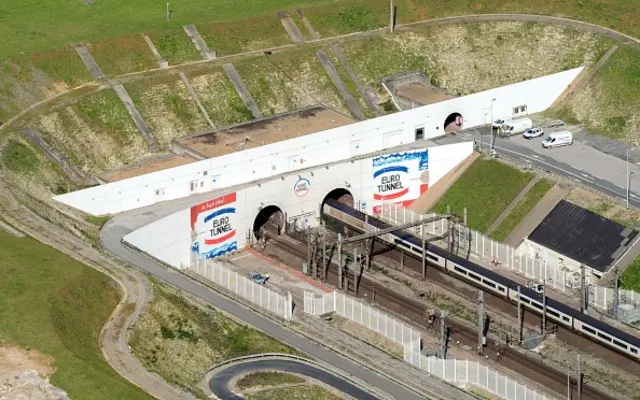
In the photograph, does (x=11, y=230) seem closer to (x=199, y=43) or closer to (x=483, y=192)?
(x=199, y=43)

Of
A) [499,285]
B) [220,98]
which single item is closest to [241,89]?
[220,98]

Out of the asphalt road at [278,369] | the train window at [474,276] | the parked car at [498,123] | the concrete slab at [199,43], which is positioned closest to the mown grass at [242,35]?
the concrete slab at [199,43]

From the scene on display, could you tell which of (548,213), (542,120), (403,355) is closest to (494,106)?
(542,120)

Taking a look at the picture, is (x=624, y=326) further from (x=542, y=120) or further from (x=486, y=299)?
(x=542, y=120)

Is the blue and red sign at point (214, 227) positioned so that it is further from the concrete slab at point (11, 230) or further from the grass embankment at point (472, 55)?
the grass embankment at point (472, 55)

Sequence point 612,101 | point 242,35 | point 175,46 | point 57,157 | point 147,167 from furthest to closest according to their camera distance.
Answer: point 242,35 → point 175,46 → point 612,101 → point 57,157 → point 147,167

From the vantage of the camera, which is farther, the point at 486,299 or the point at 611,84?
the point at 611,84

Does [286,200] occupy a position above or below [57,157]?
below
